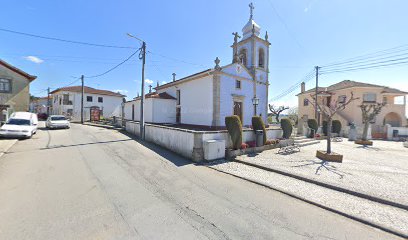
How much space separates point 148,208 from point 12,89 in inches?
1008

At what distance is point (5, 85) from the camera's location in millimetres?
19594

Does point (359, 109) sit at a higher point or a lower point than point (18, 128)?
higher

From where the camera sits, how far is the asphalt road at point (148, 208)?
3.26m

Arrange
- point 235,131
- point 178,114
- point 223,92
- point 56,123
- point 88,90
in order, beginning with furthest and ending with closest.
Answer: point 88,90 → point 178,114 → point 56,123 → point 223,92 → point 235,131

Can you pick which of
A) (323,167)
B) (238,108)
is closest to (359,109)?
(238,108)

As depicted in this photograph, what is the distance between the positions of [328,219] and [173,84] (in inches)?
793

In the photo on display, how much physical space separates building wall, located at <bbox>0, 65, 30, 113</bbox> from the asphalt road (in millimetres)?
18763

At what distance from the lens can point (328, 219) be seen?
3928 mm

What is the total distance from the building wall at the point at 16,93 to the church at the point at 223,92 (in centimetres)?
1360

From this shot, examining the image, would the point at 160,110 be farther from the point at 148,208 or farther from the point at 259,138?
the point at 148,208

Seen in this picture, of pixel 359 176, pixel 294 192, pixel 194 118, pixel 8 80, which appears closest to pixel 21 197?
pixel 294 192

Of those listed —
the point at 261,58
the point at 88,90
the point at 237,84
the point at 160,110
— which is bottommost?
the point at 160,110

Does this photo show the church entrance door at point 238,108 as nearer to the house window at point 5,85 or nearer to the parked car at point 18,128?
the parked car at point 18,128

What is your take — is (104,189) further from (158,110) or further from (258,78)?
(258,78)
